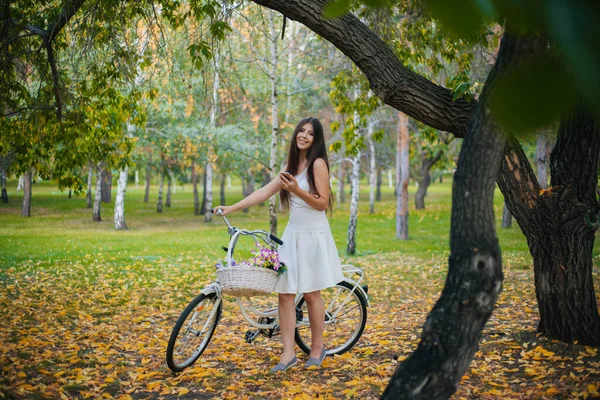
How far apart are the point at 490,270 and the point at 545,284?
2494 millimetres

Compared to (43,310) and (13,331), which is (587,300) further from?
(43,310)

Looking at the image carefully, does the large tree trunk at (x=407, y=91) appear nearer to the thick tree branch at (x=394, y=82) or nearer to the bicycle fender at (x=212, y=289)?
the thick tree branch at (x=394, y=82)

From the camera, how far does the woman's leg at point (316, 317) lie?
4.71 m

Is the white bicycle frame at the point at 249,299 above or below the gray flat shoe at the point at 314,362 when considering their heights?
above

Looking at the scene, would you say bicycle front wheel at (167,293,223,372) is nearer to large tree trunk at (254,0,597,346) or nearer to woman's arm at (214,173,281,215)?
woman's arm at (214,173,281,215)

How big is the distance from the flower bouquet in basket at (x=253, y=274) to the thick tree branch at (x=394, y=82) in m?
1.53

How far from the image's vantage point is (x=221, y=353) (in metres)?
5.28

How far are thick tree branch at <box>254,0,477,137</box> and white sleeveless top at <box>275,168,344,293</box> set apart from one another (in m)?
0.97

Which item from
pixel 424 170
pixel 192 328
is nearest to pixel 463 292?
pixel 192 328

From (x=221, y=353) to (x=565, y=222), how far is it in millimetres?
3094

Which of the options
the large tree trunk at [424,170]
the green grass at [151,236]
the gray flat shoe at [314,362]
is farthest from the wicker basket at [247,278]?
the large tree trunk at [424,170]

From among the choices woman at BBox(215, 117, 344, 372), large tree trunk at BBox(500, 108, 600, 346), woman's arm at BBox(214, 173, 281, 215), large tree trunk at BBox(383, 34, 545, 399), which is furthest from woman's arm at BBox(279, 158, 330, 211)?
large tree trunk at BBox(383, 34, 545, 399)

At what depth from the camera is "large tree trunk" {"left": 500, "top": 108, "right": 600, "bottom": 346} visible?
4.70 m

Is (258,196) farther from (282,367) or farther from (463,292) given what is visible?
(463,292)
